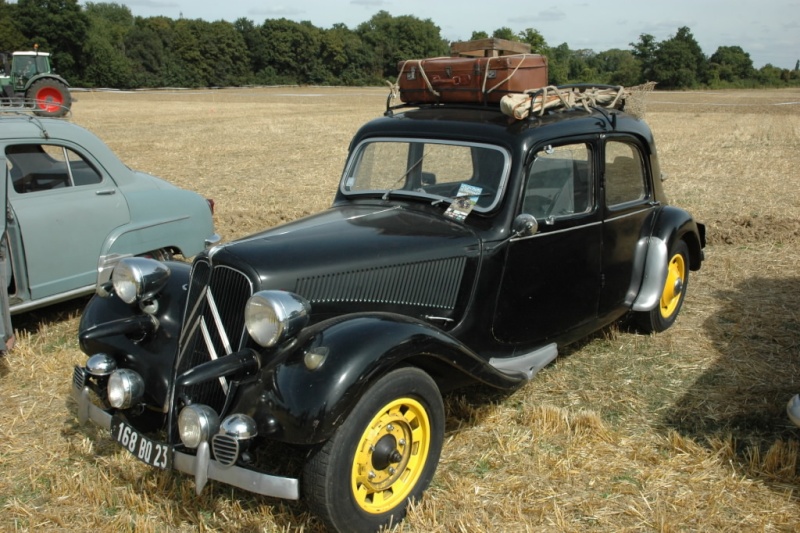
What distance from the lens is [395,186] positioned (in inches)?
167

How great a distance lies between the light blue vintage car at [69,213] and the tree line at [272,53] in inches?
1502

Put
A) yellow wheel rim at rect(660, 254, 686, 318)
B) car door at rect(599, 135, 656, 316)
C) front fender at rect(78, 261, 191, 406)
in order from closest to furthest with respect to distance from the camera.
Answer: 1. front fender at rect(78, 261, 191, 406)
2. car door at rect(599, 135, 656, 316)
3. yellow wheel rim at rect(660, 254, 686, 318)

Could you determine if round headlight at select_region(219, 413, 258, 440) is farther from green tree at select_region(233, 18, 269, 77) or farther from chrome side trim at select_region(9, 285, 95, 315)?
green tree at select_region(233, 18, 269, 77)

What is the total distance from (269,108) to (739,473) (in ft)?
96.0

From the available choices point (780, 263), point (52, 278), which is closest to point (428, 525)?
point (52, 278)

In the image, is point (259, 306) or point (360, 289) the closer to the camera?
point (259, 306)

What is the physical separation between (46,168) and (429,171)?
3302mm

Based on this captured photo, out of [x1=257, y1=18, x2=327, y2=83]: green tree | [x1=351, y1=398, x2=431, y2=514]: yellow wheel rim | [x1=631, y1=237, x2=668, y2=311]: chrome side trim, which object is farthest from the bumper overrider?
[x1=257, y1=18, x2=327, y2=83]: green tree

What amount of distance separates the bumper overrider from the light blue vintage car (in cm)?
183

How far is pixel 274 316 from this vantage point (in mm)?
2793

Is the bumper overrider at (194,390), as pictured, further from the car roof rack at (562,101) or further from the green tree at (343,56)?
the green tree at (343,56)

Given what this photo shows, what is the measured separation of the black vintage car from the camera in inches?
110

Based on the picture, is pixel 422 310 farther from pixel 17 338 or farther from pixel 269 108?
pixel 269 108

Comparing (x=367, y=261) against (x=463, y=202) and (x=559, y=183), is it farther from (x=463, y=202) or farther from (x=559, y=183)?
(x=559, y=183)
